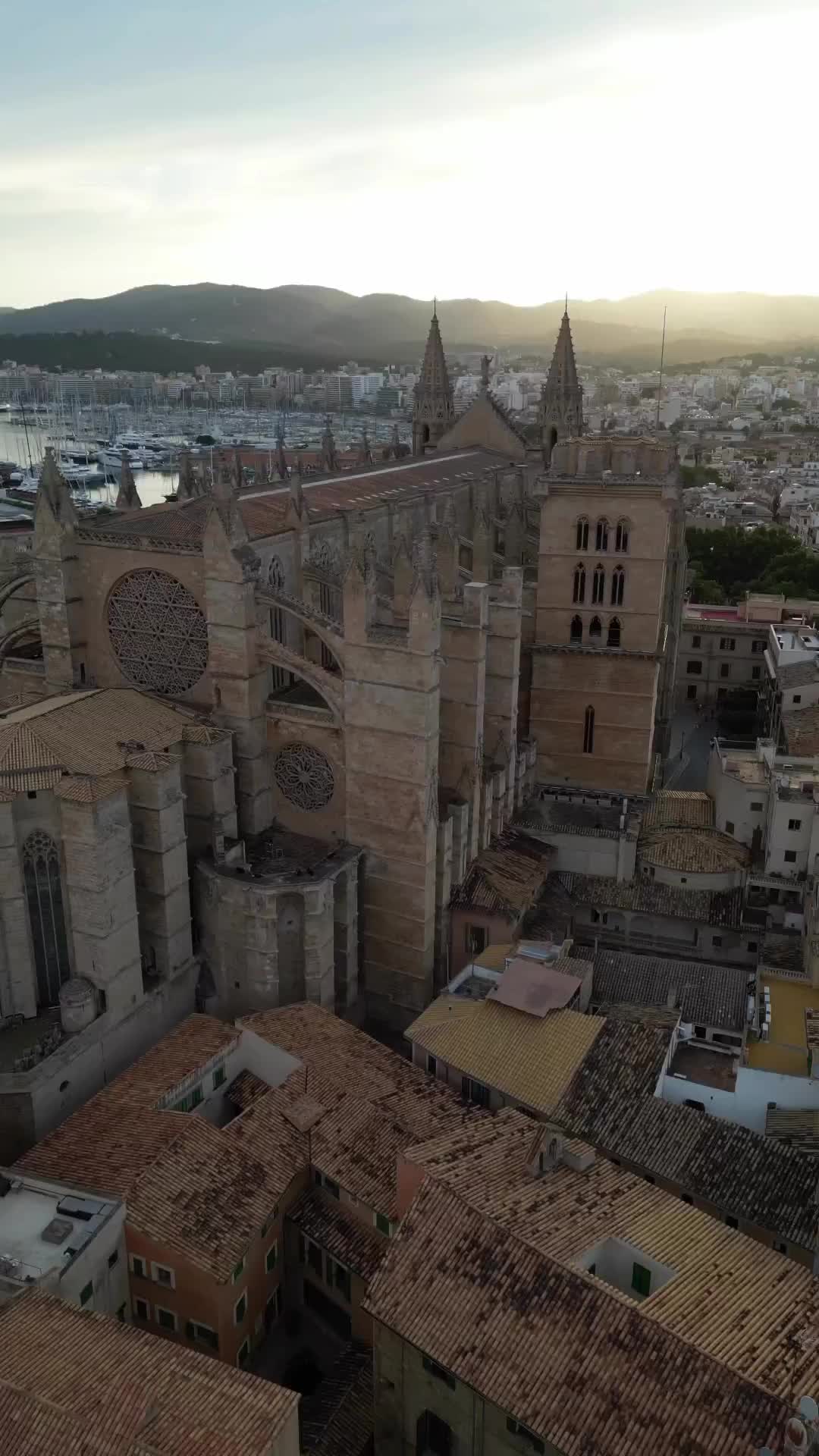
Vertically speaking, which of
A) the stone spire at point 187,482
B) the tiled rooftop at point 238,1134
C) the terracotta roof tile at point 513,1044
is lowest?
the tiled rooftop at point 238,1134

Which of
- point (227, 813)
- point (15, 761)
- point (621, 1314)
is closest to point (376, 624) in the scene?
point (227, 813)

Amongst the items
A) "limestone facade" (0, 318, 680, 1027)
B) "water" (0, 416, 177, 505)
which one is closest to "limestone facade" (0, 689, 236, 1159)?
"limestone facade" (0, 318, 680, 1027)

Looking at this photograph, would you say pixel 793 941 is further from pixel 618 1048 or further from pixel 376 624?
pixel 376 624

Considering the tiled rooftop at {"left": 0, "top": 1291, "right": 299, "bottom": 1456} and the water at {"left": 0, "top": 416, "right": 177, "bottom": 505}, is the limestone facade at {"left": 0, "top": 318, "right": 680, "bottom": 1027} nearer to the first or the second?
the tiled rooftop at {"left": 0, "top": 1291, "right": 299, "bottom": 1456}

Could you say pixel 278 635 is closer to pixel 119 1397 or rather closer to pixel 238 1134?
pixel 238 1134

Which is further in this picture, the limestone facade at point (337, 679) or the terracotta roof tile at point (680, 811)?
the terracotta roof tile at point (680, 811)

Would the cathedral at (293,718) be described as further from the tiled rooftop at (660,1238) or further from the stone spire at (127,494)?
the tiled rooftop at (660,1238)

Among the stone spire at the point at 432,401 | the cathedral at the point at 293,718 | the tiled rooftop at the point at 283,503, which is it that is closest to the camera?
the cathedral at the point at 293,718

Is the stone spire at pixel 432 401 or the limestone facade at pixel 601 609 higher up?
the stone spire at pixel 432 401

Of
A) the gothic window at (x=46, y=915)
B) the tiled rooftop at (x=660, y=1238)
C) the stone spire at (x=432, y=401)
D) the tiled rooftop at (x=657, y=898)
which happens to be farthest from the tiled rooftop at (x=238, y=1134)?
the stone spire at (x=432, y=401)
